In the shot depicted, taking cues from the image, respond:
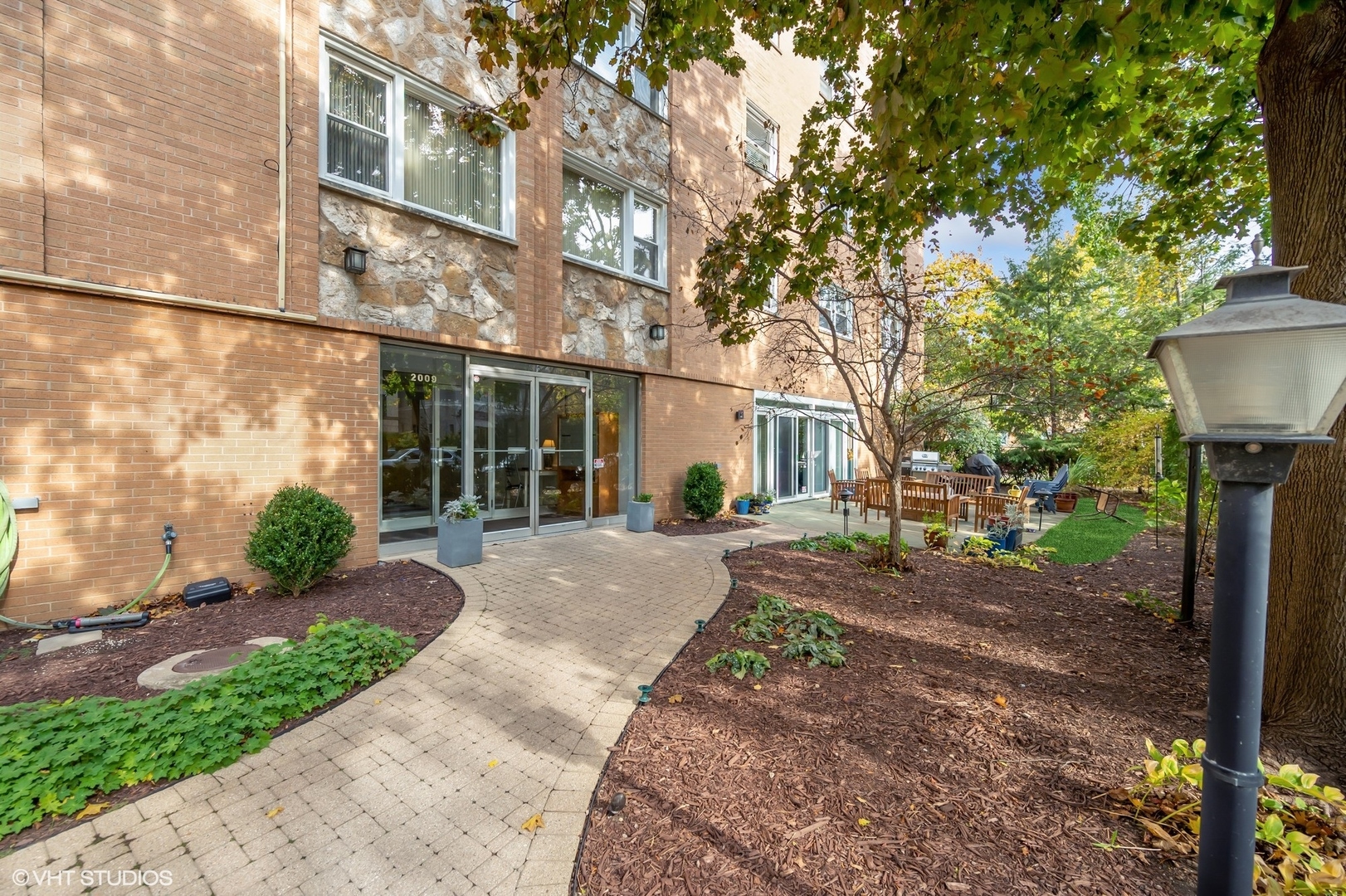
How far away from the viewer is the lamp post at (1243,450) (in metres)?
1.52

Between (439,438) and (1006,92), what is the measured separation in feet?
24.3

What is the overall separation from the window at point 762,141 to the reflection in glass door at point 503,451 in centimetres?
887

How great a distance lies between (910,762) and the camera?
288cm

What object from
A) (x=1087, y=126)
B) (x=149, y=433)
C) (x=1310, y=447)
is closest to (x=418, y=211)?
(x=149, y=433)

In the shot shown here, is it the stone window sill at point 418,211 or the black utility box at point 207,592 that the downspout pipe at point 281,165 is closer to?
the stone window sill at point 418,211

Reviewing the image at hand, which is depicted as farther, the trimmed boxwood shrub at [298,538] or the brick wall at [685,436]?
the brick wall at [685,436]

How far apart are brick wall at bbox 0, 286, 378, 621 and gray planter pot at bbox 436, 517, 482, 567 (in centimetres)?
109

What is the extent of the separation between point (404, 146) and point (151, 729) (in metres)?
7.09

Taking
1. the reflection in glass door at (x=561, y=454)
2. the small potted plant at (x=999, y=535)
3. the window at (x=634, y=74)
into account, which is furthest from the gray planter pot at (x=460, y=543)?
the window at (x=634, y=74)

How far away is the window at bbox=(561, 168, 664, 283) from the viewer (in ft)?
30.5


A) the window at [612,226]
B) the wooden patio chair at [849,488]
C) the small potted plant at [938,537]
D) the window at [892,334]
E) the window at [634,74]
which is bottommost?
the small potted plant at [938,537]

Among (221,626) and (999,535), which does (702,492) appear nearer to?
(999,535)

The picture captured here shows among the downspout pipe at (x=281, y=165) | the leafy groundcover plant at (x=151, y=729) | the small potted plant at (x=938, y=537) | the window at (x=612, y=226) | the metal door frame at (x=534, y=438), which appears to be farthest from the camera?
the window at (x=612, y=226)

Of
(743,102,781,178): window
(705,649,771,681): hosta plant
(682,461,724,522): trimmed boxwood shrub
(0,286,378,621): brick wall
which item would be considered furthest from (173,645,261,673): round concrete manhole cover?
(743,102,781,178): window
